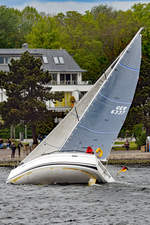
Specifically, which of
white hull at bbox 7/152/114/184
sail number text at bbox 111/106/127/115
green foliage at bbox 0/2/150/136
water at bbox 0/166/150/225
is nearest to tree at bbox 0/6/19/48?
green foliage at bbox 0/2/150/136

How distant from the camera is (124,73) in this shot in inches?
1737

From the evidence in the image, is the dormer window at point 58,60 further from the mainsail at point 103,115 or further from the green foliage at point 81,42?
the mainsail at point 103,115

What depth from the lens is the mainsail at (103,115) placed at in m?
42.9

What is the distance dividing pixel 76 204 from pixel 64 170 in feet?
14.0

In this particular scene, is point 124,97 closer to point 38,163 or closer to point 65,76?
point 38,163

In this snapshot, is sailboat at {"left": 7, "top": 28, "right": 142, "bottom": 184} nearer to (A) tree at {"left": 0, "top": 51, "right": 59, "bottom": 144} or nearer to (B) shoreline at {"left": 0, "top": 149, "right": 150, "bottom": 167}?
(B) shoreline at {"left": 0, "top": 149, "right": 150, "bottom": 167}

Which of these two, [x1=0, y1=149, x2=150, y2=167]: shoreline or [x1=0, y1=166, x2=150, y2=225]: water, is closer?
[x1=0, y1=166, x2=150, y2=225]: water

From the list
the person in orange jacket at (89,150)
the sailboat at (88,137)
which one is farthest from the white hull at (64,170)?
the person in orange jacket at (89,150)

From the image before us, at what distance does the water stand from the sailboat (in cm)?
85

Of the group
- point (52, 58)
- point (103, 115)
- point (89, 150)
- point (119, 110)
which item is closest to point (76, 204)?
point (89, 150)

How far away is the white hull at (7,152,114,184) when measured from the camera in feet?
132

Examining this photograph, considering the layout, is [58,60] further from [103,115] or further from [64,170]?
[64,170]

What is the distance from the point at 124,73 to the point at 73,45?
89.1 metres

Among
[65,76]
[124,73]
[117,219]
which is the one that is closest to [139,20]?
[65,76]
